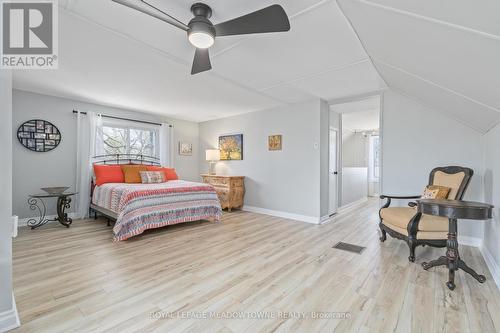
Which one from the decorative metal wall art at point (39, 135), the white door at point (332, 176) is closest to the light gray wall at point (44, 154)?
the decorative metal wall art at point (39, 135)

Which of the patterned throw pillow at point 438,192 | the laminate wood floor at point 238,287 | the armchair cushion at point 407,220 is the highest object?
the patterned throw pillow at point 438,192

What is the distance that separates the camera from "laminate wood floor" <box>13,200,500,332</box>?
1605 mm

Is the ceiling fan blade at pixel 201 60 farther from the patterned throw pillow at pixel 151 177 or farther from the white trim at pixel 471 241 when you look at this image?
the white trim at pixel 471 241

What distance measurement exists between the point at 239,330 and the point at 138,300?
0.91 meters

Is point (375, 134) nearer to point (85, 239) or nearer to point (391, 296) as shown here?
point (391, 296)

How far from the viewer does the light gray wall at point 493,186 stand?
2279 mm

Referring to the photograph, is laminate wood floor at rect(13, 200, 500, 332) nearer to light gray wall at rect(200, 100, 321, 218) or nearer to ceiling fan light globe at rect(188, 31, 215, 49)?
light gray wall at rect(200, 100, 321, 218)

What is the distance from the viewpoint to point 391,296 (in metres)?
1.93

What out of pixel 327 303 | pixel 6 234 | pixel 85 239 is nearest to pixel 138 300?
pixel 6 234

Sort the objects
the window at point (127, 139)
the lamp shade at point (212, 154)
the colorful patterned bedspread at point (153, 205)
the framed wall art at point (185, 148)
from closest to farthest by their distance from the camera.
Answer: the colorful patterned bedspread at point (153, 205) < the window at point (127, 139) < the lamp shade at point (212, 154) < the framed wall art at point (185, 148)

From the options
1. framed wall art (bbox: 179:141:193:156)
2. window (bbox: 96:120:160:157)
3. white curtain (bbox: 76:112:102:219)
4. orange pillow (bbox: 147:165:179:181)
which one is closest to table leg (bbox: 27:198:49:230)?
white curtain (bbox: 76:112:102:219)

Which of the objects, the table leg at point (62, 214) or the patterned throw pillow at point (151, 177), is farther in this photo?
the patterned throw pillow at point (151, 177)

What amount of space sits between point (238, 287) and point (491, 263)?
105 inches

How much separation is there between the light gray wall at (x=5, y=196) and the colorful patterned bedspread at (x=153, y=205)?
1736 mm
